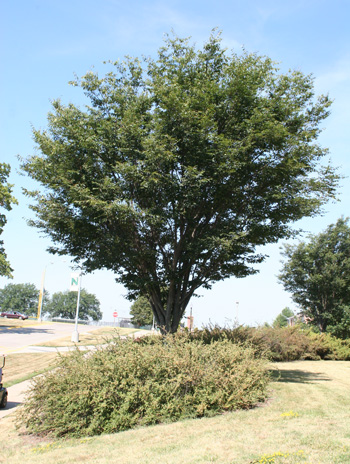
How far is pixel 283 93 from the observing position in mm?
12383

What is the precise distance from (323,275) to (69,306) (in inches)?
4419

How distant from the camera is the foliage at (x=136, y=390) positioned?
816 centimetres

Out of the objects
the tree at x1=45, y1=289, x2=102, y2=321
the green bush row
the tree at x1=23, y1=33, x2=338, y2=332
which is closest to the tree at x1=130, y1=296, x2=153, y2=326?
the green bush row

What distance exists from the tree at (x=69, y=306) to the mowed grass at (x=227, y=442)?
123 metres

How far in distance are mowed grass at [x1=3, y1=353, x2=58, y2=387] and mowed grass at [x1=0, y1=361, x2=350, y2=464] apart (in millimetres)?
4752

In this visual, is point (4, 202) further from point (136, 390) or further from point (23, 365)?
point (136, 390)

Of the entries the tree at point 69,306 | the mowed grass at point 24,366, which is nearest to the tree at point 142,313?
the mowed grass at point 24,366

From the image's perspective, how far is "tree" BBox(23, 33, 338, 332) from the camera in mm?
11227

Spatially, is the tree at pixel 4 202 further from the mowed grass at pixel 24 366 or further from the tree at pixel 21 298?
the tree at pixel 21 298

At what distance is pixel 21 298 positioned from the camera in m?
130

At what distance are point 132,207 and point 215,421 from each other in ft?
20.3

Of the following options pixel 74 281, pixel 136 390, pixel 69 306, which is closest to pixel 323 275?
pixel 74 281

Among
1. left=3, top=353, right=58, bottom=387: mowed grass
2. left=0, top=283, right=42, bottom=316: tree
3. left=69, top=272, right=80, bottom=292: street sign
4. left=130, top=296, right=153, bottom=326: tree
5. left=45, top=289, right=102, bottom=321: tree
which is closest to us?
left=3, top=353, right=58, bottom=387: mowed grass

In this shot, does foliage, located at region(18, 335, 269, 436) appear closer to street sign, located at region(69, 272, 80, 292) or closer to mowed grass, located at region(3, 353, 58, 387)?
mowed grass, located at region(3, 353, 58, 387)
